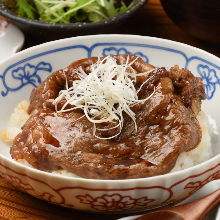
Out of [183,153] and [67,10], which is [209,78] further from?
[67,10]

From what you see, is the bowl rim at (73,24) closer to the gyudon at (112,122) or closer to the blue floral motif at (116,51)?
the blue floral motif at (116,51)

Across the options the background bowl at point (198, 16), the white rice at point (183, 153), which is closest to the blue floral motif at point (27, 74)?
the white rice at point (183, 153)

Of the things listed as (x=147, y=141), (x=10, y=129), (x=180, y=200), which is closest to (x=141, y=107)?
(x=147, y=141)

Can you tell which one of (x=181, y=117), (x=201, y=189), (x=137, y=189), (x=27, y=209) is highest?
(x=181, y=117)

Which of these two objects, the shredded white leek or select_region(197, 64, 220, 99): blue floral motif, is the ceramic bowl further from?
the shredded white leek

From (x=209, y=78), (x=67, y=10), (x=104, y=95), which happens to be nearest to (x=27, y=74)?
(x=104, y=95)

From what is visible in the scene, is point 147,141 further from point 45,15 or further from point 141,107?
point 45,15
